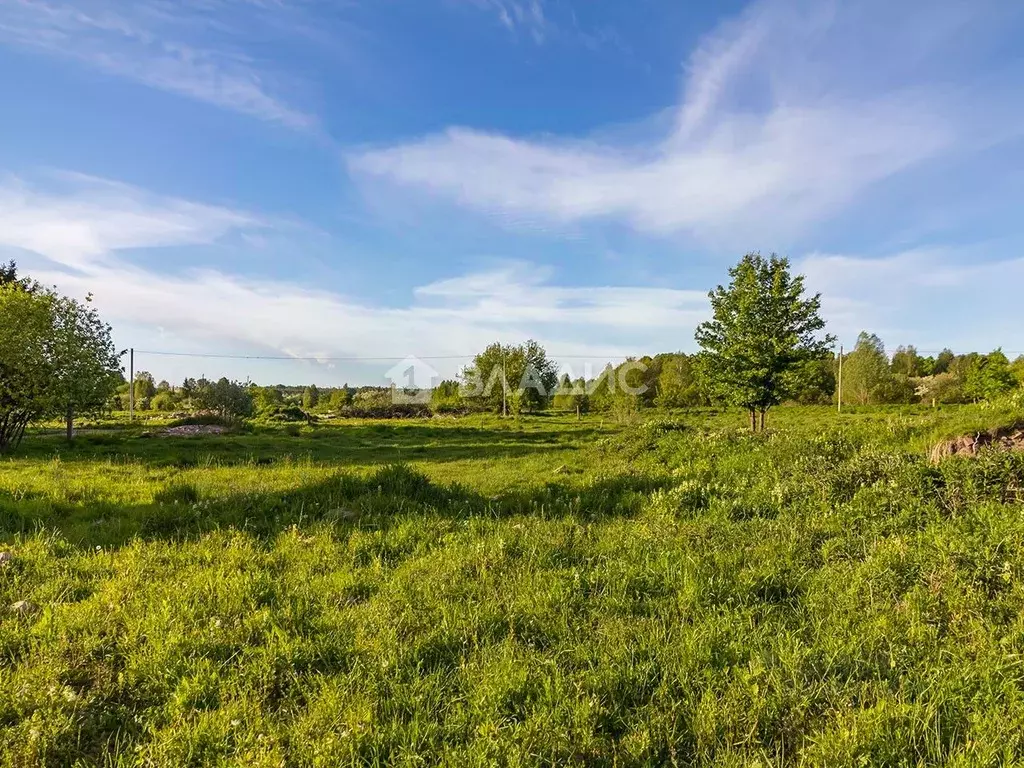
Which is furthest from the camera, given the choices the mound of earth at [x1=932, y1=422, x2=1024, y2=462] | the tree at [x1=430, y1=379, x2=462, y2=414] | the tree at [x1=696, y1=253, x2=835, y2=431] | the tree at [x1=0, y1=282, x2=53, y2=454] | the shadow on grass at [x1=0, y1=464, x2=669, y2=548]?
the tree at [x1=430, y1=379, x2=462, y2=414]

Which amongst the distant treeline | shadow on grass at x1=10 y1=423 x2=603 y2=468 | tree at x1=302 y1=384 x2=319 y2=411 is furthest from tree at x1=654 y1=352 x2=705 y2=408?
tree at x1=302 y1=384 x2=319 y2=411

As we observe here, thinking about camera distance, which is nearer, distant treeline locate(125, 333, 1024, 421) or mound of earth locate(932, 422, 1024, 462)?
mound of earth locate(932, 422, 1024, 462)

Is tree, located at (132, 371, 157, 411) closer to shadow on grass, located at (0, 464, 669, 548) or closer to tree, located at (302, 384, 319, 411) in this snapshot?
tree, located at (302, 384, 319, 411)

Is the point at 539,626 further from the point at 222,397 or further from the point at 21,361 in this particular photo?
the point at 222,397

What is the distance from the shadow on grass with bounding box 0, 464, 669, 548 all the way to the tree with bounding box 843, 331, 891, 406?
193ft

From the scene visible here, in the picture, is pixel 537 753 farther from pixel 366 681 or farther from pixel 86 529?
pixel 86 529

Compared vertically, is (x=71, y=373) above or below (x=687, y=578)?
above

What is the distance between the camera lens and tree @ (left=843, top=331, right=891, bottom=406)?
55125mm

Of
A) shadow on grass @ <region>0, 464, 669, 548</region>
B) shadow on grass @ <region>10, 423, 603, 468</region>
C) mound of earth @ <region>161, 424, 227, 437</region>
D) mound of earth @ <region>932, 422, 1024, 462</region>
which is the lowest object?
shadow on grass @ <region>10, 423, 603, 468</region>

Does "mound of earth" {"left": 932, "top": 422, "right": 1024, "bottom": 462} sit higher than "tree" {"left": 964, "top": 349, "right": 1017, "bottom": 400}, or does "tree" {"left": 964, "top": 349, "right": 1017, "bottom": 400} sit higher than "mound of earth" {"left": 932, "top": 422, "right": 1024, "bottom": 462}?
"tree" {"left": 964, "top": 349, "right": 1017, "bottom": 400}

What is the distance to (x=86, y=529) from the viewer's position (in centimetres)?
629

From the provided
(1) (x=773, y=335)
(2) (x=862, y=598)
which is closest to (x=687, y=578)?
(2) (x=862, y=598)

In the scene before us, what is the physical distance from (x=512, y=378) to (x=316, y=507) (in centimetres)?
4411

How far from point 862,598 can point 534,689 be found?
2762 mm
